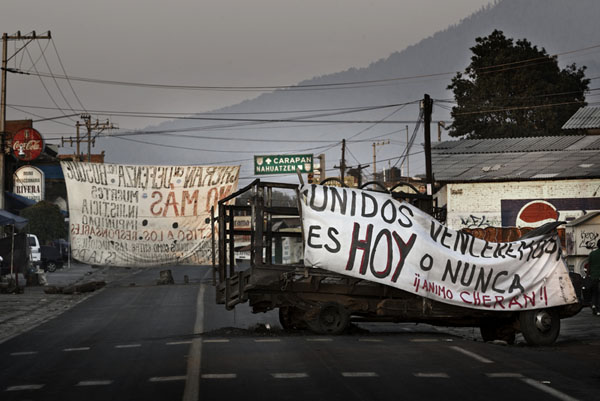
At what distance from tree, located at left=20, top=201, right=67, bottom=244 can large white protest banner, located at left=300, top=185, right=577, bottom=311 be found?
170 ft

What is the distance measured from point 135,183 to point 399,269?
65.7 ft

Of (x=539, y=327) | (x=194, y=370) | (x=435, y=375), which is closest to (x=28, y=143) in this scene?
Answer: (x=539, y=327)

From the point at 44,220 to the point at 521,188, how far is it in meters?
40.2

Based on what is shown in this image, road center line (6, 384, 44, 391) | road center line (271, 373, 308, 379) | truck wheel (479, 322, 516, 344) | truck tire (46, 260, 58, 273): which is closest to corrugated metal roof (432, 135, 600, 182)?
truck wheel (479, 322, 516, 344)

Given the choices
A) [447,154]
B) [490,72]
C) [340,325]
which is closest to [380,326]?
[340,325]

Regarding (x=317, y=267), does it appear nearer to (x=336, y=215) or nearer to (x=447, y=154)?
(x=336, y=215)

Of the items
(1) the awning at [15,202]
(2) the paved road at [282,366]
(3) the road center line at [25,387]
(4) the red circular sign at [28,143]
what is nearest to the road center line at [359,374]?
(2) the paved road at [282,366]

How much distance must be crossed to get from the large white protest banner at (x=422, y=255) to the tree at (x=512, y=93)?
2178 inches

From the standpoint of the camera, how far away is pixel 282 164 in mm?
47469

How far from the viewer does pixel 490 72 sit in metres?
72.9

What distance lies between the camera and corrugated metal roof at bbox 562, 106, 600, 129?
1959 inches

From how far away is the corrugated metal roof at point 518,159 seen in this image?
37469mm

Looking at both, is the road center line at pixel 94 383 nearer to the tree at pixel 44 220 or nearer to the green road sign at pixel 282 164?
the green road sign at pixel 282 164

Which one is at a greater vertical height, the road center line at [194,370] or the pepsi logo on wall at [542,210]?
the pepsi logo on wall at [542,210]
